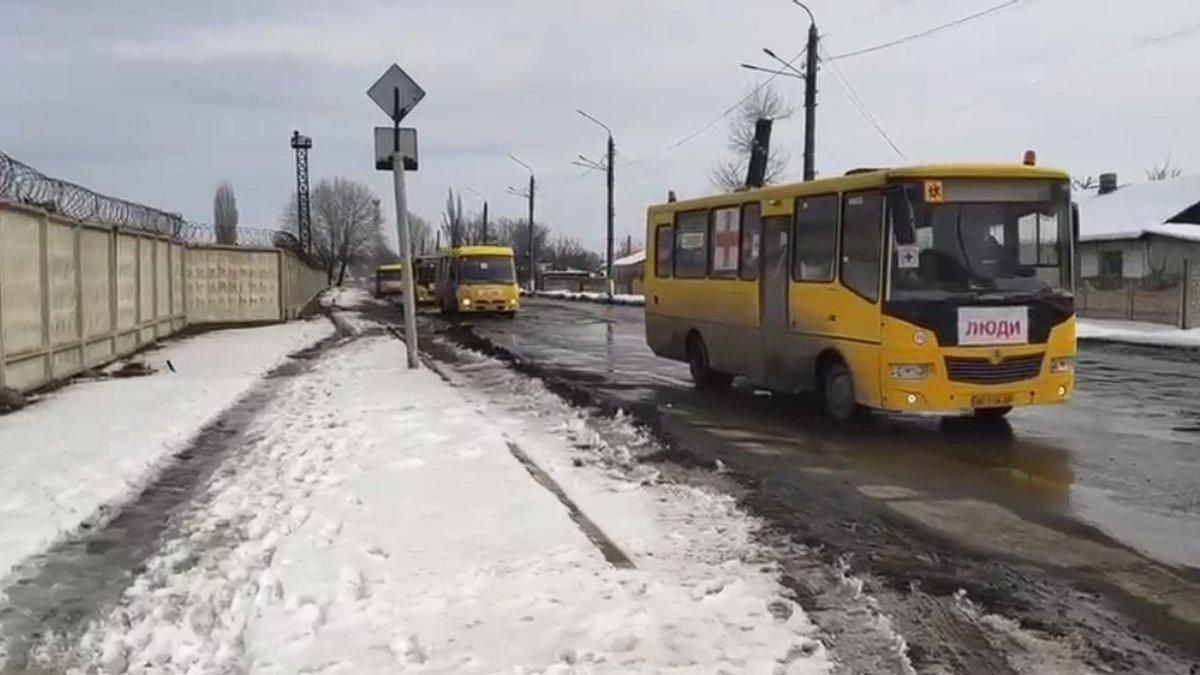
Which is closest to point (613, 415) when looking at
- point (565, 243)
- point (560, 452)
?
point (560, 452)

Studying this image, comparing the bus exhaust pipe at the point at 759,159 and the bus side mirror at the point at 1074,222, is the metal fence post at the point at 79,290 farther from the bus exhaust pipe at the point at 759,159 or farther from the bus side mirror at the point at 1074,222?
the bus side mirror at the point at 1074,222

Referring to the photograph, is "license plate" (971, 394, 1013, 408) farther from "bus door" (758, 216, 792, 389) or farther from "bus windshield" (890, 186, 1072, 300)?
"bus door" (758, 216, 792, 389)

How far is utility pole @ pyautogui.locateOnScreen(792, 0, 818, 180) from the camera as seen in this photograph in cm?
2822

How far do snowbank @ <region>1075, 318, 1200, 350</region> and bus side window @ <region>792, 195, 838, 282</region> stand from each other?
15.7 m

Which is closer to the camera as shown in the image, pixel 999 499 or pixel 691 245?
pixel 999 499

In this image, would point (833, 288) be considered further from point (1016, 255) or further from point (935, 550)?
point (935, 550)

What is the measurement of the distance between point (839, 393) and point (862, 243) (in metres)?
1.65

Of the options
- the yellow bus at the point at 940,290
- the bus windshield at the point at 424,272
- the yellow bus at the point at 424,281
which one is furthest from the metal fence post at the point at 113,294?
the bus windshield at the point at 424,272

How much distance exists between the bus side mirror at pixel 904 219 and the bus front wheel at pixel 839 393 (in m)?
1.58

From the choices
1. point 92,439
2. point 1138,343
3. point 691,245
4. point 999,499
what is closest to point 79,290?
point 92,439

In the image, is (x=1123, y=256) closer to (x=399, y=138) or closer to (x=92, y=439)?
(x=399, y=138)

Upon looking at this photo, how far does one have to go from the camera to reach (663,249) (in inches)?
690

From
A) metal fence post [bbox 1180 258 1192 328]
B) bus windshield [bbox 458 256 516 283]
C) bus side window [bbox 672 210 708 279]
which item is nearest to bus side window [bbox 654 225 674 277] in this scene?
bus side window [bbox 672 210 708 279]

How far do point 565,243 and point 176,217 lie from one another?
122 metres
